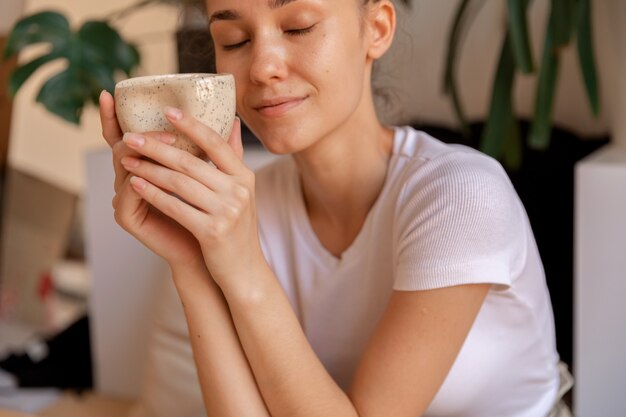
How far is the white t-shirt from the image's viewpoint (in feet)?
3.34

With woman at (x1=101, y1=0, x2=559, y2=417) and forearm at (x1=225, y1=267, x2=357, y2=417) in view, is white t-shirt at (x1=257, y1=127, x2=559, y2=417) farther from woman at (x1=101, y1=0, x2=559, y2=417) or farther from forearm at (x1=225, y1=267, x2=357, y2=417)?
forearm at (x1=225, y1=267, x2=357, y2=417)

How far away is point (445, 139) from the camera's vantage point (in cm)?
207

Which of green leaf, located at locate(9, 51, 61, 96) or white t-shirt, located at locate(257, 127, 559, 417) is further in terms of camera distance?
green leaf, located at locate(9, 51, 61, 96)

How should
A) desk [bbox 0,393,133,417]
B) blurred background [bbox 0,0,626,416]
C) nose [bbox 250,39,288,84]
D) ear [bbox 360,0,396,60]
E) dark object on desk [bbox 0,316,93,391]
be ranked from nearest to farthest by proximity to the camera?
nose [bbox 250,39,288,84] → ear [bbox 360,0,396,60] → blurred background [bbox 0,0,626,416] → desk [bbox 0,393,133,417] → dark object on desk [bbox 0,316,93,391]

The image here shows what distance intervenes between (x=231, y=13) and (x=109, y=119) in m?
0.24

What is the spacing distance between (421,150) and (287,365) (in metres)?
0.40

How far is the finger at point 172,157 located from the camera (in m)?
0.79

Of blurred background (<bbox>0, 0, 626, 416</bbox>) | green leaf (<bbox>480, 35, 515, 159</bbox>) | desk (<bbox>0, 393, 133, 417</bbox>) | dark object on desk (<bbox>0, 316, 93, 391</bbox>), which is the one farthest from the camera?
dark object on desk (<bbox>0, 316, 93, 391</bbox>)

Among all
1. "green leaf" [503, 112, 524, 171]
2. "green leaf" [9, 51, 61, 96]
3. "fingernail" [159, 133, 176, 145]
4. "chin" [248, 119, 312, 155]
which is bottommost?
"green leaf" [503, 112, 524, 171]

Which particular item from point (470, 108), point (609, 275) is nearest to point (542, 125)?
point (609, 275)

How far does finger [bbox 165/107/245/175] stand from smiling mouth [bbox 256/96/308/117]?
0.17 m

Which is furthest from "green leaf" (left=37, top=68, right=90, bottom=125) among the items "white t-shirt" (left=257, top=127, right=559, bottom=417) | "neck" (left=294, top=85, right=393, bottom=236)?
"neck" (left=294, top=85, right=393, bottom=236)

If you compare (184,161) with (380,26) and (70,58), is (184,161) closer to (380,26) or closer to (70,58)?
(380,26)

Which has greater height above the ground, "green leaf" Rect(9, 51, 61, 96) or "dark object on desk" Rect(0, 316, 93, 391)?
"green leaf" Rect(9, 51, 61, 96)
